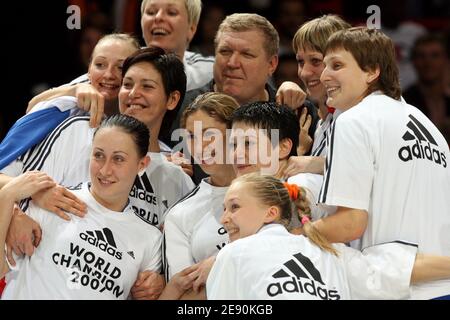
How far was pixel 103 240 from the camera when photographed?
4375 mm

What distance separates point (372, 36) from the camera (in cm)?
427

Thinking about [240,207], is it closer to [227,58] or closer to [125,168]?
[125,168]

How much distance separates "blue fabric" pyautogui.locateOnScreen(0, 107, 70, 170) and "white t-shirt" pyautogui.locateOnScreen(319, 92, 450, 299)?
1.54m

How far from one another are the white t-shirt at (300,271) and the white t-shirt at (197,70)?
1966 mm

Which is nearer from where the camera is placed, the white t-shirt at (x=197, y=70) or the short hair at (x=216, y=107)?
the short hair at (x=216, y=107)

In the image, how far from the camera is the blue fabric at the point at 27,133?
15.7ft

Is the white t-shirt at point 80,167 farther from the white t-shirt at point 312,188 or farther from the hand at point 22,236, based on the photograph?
the white t-shirt at point 312,188

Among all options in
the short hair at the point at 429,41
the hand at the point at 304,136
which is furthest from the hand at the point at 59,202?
the short hair at the point at 429,41

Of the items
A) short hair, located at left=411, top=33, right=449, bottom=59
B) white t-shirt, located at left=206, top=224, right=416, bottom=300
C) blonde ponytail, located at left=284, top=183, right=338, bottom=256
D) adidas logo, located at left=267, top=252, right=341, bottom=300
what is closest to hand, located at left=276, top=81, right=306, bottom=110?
blonde ponytail, located at left=284, top=183, right=338, bottom=256

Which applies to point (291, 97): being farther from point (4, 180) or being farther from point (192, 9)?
point (4, 180)

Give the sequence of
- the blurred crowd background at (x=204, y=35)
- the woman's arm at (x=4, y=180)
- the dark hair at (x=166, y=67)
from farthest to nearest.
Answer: the blurred crowd background at (x=204, y=35)
the dark hair at (x=166, y=67)
the woman's arm at (x=4, y=180)

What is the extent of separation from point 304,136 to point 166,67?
2.78 feet
